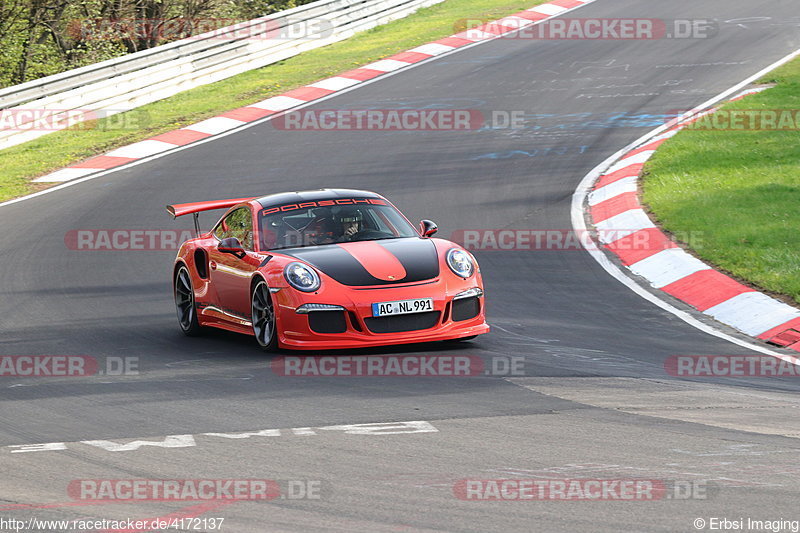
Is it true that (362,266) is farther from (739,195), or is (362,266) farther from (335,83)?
(335,83)

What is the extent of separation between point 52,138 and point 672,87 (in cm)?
1107

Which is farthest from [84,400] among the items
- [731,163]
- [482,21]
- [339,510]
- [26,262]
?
[482,21]

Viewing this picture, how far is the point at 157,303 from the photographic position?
1151cm

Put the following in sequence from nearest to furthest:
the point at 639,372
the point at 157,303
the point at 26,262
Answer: the point at 639,372 → the point at 157,303 → the point at 26,262

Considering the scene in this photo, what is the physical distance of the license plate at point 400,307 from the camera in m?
8.72

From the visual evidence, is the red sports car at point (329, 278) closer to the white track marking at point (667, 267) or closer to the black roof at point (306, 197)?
the black roof at point (306, 197)

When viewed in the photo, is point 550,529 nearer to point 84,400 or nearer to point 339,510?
point 339,510

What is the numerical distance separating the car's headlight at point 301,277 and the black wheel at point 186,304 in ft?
5.65

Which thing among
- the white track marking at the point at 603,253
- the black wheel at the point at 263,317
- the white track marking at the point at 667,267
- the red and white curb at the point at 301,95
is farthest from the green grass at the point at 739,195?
the red and white curb at the point at 301,95

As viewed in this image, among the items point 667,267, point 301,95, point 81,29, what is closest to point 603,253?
point 667,267

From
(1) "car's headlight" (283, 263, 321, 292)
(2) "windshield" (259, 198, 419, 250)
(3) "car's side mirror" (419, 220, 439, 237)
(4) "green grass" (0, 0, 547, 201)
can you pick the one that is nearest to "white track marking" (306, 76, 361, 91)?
(4) "green grass" (0, 0, 547, 201)

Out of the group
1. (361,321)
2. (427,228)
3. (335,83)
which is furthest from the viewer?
(335,83)

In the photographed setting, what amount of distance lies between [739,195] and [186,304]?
6782 millimetres

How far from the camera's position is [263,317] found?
926 cm
